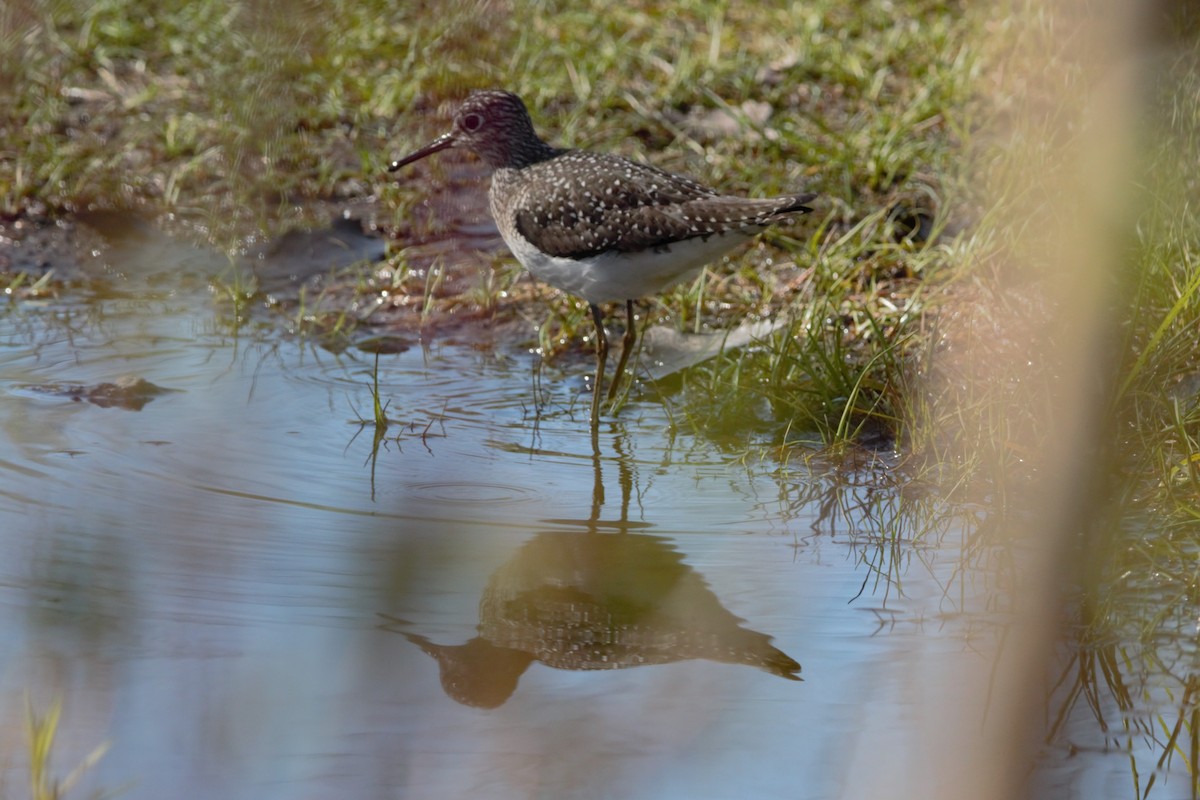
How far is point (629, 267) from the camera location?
16.3 ft

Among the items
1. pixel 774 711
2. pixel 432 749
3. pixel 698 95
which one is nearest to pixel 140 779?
pixel 432 749

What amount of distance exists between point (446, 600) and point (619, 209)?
81.0 inches

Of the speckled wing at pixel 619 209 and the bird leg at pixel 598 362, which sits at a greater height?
the speckled wing at pixel 619 209

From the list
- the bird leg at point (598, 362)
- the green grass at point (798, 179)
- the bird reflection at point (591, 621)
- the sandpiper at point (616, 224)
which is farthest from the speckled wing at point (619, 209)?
the bird reflection at point (591, 621)

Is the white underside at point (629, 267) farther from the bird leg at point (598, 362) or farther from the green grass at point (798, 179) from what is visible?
the green grass at point (798, 179)

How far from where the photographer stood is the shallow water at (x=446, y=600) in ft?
8.79

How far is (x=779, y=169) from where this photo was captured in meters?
6.68

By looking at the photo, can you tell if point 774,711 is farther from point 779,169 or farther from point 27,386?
point 779,169

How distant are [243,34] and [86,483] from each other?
285 cm

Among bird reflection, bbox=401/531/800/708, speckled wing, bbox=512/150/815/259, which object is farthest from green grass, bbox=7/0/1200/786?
bird reflection, bbox=401/531/800/708

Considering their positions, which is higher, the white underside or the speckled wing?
the speckled wing

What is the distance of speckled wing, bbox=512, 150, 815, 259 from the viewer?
480 cm

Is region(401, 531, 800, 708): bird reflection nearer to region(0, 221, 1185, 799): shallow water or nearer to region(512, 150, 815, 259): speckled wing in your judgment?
region(0, 221, 1185, 799): shallow water

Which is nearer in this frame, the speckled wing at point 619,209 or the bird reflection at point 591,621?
the bird reflection at point 591,621
